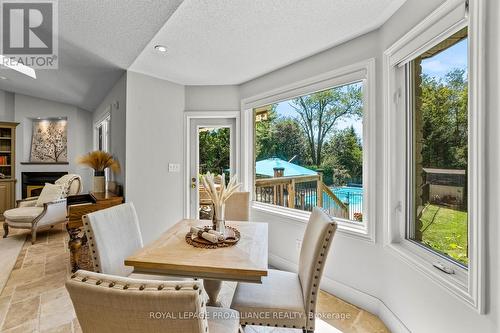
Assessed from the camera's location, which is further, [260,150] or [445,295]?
[260,150]

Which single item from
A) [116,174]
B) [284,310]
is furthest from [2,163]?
[284,310]

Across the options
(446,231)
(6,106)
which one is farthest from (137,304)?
(6,106)

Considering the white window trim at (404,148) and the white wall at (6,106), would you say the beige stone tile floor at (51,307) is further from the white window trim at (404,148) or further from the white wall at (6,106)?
the white wall at (6,106)

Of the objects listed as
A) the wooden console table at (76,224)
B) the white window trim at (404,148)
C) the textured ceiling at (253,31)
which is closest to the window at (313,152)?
the white window trim at (404,148)

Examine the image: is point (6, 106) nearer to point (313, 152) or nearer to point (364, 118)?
point (313, 152)

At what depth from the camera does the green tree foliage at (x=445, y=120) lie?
1.48 m

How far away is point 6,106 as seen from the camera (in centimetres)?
559

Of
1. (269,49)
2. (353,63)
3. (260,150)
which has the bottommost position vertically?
(260,150)

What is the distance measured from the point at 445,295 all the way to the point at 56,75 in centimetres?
527

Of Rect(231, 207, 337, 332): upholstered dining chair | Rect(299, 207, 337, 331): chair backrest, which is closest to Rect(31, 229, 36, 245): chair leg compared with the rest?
Rect(231, 207, 337, 332): upholstered dining chair

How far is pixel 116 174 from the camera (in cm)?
371

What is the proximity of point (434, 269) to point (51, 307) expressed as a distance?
3025 millimetres

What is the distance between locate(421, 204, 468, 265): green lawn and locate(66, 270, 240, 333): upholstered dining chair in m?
1.52
